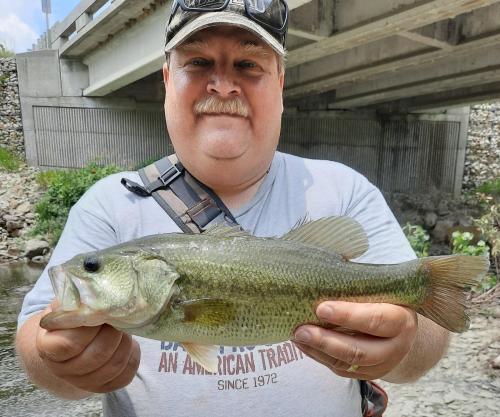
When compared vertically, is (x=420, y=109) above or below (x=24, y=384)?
above

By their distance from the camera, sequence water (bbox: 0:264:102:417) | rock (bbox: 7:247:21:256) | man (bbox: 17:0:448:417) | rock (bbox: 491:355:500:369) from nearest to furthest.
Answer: man (bbox: 17:0:448:417), rock (bbox: 491:355:500:369), water (bbox: 0:264:102:417), rock (bbox: 7:247:21:256)

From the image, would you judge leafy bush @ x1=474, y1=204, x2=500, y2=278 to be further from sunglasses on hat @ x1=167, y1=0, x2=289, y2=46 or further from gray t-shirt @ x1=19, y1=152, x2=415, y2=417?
sunglasses on hat @ x1=167, y1=0, x2=289, y2=46

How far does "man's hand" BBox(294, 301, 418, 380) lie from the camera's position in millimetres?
1656

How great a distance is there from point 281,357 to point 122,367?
0.74m

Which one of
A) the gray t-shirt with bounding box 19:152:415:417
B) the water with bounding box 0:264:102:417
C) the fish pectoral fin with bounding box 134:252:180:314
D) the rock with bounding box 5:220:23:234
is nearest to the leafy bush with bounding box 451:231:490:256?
the gray t-shirt with bounding box 19:152:415:417

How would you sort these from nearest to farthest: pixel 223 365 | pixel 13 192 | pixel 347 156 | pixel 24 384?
pixel 223 365
pixel 24 384
pixel 13 192
pixel 347 156

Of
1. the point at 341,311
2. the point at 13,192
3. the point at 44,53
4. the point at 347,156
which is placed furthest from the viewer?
the point at 347,156

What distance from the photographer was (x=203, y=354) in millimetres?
1771

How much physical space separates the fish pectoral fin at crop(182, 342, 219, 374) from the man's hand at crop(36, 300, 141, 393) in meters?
0.22

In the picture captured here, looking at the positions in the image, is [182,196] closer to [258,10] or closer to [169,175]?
[169,175]

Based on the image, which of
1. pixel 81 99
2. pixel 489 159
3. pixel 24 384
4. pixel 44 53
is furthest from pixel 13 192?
pixel 489 159

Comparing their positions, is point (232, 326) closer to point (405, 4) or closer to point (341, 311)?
point (341, 311)

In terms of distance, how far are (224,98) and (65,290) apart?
110 cm

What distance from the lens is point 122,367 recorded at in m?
1.72
